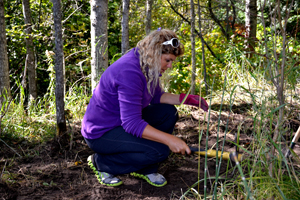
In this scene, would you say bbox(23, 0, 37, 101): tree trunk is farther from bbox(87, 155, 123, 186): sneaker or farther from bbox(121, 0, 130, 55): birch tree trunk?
bbox(87, 155, 123, 186): sneaker

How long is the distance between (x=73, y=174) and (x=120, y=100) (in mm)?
879

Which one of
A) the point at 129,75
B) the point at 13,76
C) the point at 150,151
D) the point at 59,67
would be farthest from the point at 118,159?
the point at 13,76

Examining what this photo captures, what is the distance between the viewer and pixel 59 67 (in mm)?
2848

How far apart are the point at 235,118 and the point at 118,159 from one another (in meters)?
1.73

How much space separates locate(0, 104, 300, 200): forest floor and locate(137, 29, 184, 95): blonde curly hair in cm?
53

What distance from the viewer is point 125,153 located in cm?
233

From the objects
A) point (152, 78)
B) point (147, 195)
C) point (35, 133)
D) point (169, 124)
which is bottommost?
point (147, 195)

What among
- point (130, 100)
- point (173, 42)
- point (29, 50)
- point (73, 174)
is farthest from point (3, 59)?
point (173, 42)

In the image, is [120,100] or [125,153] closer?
[120,100]

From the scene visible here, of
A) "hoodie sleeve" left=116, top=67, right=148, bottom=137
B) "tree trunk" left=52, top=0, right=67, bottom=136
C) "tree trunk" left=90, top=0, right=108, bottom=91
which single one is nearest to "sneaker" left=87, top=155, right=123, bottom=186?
"hoodie sleeve" left=116, top=67, right=148, bottom=137

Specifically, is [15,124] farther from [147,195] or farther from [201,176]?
[201,176]

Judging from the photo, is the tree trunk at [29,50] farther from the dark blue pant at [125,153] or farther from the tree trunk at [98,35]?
the dark blue pant at [125,153]

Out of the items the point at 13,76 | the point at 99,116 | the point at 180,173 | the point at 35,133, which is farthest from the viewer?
the point at 13,76

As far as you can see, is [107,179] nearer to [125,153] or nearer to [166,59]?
[125,153]
